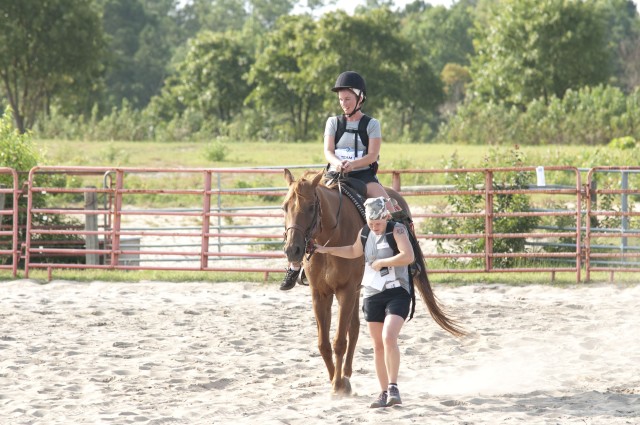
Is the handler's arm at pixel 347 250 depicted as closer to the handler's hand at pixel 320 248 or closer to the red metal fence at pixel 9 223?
the handler's hand at pixel 320 248

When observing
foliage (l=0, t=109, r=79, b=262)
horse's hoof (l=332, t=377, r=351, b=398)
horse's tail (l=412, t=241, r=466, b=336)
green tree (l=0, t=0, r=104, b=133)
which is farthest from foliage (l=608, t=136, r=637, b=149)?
horse's hoof (l=332, t=377, r=351, b=398)

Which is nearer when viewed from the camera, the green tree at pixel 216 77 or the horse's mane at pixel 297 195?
the horse's mane at pixel 297 195

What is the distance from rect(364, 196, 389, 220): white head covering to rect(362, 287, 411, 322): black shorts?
50 cm

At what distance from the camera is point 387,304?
689 cm

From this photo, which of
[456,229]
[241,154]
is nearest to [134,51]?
[241,154]

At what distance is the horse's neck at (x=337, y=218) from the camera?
735cm

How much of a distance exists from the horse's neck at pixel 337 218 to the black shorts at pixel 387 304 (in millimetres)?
679

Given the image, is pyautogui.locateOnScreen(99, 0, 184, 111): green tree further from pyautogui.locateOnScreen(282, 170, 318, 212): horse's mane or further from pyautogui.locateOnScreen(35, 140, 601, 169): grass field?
pyautogui.locateOnScreen(282, 170, 318, 212): horse's mane

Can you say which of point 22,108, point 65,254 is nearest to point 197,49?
point 22,108

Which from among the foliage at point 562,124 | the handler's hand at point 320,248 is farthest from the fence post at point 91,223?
the foliage at point 562,124

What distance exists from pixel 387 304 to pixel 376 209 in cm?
65

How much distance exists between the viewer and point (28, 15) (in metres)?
42.1

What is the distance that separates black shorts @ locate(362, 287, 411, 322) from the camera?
6820 mm

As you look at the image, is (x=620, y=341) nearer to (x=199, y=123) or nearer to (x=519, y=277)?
(x=519, y=277)
